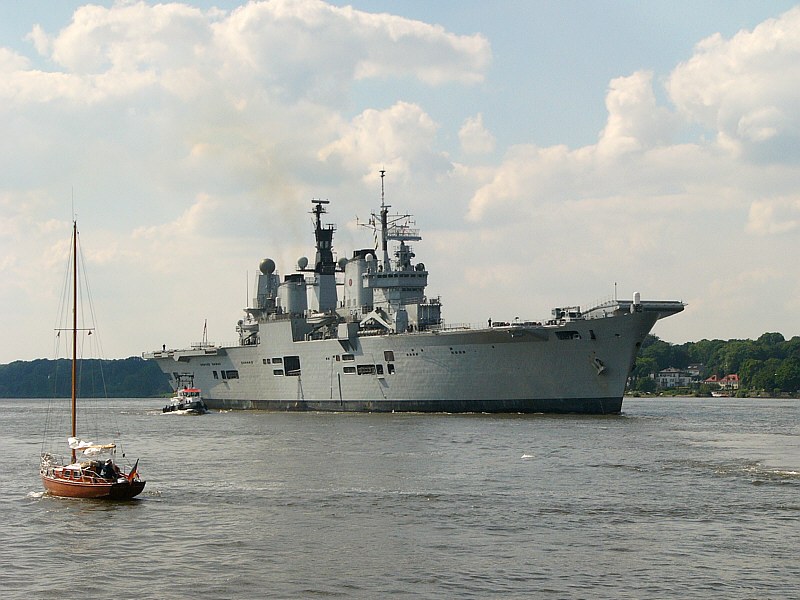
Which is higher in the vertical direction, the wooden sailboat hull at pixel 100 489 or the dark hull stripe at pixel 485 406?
the dark hull stripe at pixel 485 406

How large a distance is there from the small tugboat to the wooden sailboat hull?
4118cm

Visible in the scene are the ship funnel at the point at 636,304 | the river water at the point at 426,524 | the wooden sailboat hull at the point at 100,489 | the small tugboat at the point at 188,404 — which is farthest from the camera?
the small tugboat at the point at 188,404

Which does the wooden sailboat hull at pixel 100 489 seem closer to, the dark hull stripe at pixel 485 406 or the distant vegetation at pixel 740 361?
the dark hull stripe at pixel 485 406

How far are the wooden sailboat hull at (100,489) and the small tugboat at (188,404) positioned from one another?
1621 inches

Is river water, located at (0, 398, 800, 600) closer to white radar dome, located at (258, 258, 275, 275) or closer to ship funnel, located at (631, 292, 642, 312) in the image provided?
ship funnel, located at (631, 292, 642, 312)

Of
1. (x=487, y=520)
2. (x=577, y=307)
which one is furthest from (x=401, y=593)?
(x=577, y=307)

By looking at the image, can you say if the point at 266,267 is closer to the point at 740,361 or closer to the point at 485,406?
the point at 485,406

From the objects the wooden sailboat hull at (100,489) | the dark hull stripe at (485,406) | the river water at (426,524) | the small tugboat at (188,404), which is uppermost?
the small tugboat at (188,404)

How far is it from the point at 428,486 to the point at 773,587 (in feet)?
37.6

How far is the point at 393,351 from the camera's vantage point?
171 ft

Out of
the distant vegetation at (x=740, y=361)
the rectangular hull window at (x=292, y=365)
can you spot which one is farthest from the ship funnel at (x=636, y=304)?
the distant vegetation at (x=740, y=361)

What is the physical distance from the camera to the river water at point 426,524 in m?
15.7

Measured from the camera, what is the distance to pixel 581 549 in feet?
58.2

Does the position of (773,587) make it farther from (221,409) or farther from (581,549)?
(221,409)
